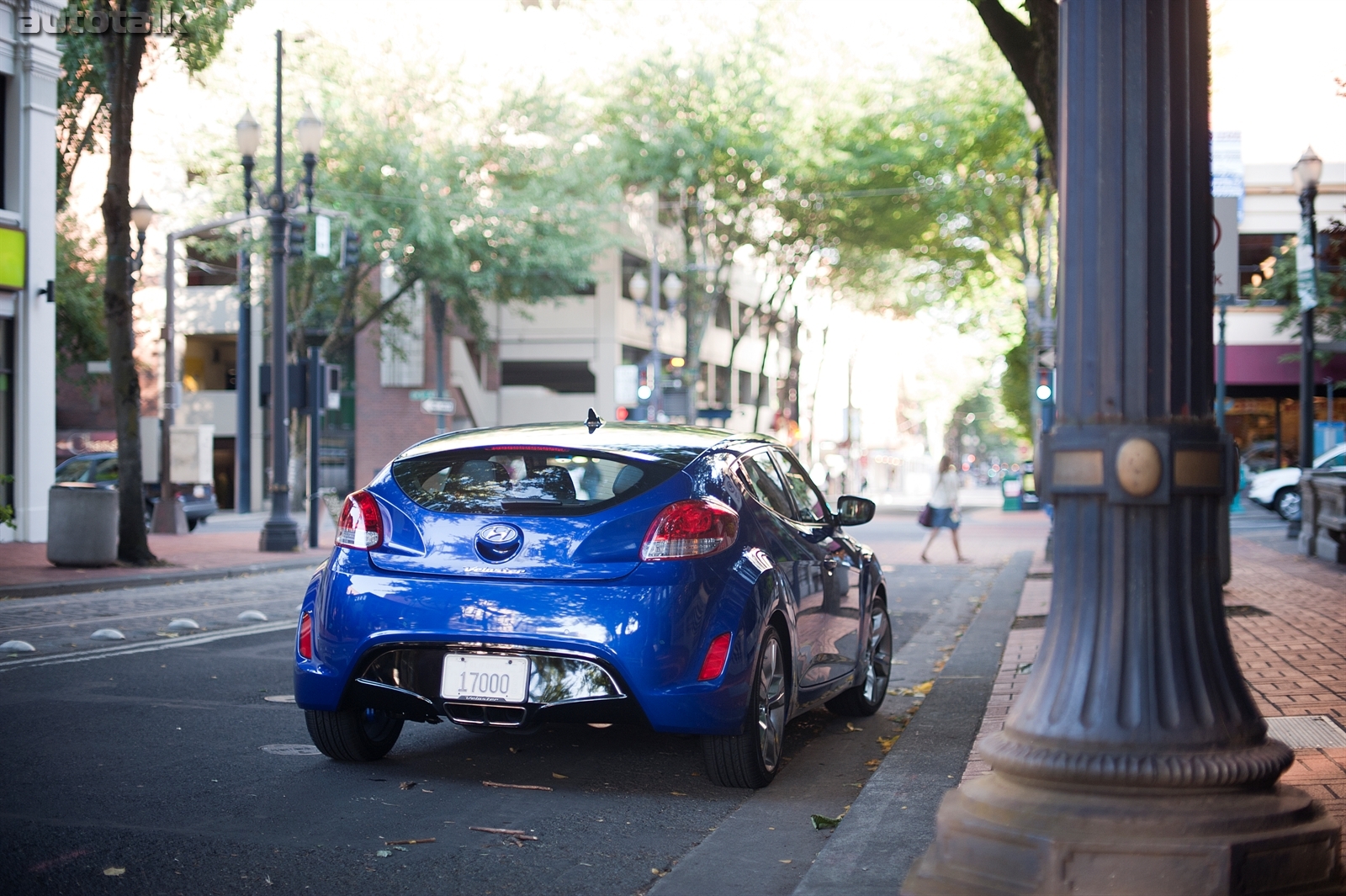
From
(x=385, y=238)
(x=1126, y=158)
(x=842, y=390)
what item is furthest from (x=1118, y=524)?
(x=842, y=390)

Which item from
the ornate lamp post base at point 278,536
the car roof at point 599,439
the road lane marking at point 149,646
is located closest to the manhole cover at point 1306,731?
the car roof at point 599,439

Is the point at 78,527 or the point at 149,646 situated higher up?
the point at 78,527

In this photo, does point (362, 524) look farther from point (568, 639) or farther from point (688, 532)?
point (688, 532)

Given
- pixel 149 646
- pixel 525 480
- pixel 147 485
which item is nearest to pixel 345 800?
pixel 525 480

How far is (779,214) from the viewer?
41094 mm

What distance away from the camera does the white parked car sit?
3138cm

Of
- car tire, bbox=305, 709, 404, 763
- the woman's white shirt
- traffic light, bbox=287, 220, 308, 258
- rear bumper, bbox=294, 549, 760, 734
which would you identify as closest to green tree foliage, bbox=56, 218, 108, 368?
traffic light, bbox=287, 220, 308, 258

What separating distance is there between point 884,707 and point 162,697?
13.3 ft

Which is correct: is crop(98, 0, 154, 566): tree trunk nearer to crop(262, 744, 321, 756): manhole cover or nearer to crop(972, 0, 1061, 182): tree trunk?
crop(972, 0, 1061, 182): tree trunk

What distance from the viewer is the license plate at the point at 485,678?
18.1 ft

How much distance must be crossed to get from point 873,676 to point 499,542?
3.10 metres

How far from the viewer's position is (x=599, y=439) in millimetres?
6180

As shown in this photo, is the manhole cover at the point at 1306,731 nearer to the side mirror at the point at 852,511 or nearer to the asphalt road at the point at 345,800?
the asphalt road at the point at 345,800

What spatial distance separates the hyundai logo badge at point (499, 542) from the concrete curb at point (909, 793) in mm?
1624
